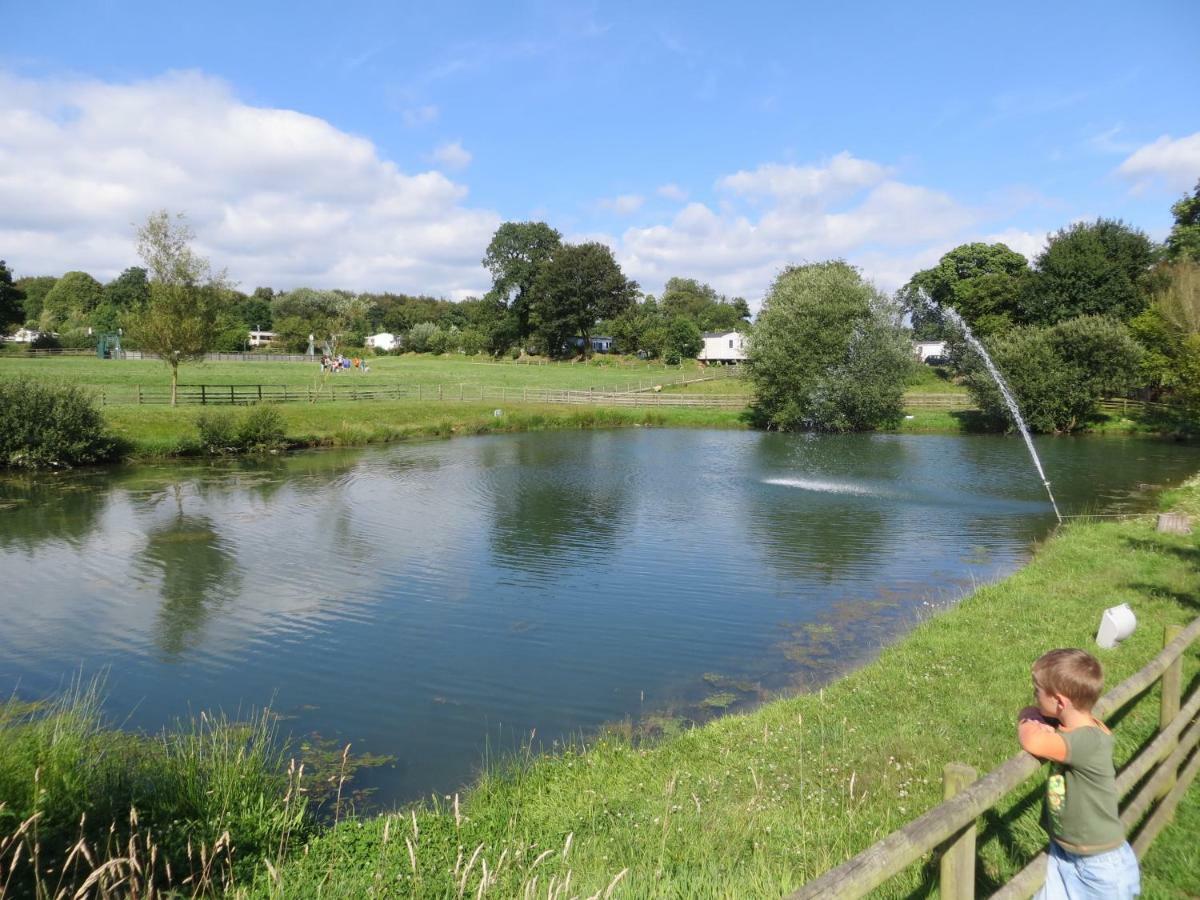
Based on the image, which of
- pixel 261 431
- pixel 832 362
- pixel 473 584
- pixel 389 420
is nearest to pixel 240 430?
pixel 261 431

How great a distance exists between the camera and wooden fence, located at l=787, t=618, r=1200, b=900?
2.85 metres

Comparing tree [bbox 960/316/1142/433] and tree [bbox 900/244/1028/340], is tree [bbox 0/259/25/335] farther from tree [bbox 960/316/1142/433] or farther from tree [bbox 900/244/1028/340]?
tree [bbox 900/244/1028/340]

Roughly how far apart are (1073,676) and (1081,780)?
0.51 metres

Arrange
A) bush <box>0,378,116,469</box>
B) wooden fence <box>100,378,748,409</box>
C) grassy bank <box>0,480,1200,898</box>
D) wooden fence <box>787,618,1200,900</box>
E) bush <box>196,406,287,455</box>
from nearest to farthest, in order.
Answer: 1. wooden fence <box>787,618,1200,900</box>
2. grassy bank <box>0,480,1200,898</box>
3. bush <box>0,378,116,469</box>
4. bush <box>196,406,287,455</box>
5. wooden fence <box>100,378,748,409</box>

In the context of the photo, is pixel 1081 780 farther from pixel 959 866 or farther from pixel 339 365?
pixel 339 365

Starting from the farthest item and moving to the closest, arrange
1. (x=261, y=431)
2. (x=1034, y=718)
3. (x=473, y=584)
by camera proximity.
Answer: (x=261, y=431), (x=473, y=584), (x=1034, y=718)

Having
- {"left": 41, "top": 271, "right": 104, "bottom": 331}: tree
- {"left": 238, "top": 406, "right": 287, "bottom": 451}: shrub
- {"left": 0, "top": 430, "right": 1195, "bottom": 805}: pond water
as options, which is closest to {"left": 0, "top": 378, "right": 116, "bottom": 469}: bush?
{"left": 0, "top": 430, "right": 1195, "bottom": 805}: pond water

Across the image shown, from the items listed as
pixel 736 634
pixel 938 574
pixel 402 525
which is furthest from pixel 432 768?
pixel 402 525

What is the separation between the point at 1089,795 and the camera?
378cm

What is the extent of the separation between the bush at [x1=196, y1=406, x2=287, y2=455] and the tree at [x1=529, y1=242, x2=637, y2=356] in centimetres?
6797

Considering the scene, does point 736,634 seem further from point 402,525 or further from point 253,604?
point 402,525

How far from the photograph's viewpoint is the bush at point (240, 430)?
35438mm

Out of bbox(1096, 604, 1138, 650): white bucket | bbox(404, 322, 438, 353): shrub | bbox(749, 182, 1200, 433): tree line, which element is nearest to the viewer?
bbox(1096, 604, 1138, 650): white bucket

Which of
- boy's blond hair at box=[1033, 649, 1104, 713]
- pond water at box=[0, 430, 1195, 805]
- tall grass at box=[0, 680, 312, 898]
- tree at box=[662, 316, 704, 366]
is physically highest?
tree at box=[662, 316, 704, 366]
